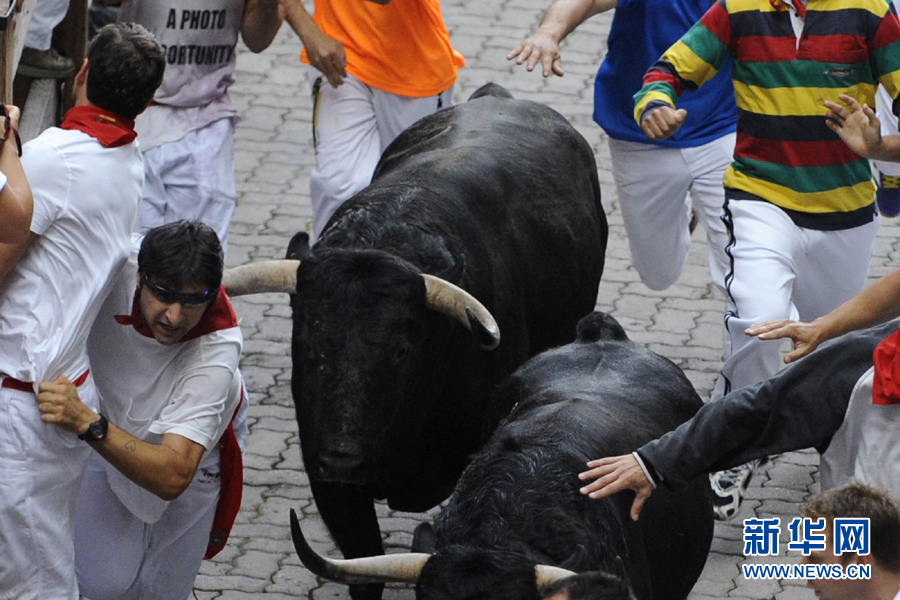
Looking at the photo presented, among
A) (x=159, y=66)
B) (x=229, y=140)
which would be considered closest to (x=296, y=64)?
(x=229, y=140)

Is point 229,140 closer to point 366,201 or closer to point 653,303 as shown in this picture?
point 366,201

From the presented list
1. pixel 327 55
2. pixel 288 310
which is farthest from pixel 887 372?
pixel 288 310

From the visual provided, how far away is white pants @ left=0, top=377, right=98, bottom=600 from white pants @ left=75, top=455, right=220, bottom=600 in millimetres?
367

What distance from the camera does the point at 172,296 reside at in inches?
197

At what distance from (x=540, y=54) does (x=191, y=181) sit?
1805mm

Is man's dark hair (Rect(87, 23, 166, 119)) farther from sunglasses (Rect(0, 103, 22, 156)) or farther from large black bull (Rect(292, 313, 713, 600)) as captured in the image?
large black bull (Rect(292, 313, 713, 600))

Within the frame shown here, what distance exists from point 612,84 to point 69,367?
160 inches

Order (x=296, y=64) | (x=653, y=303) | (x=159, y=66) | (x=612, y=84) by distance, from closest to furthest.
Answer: (x=159, y=66) → (x=612, y=84) → (x=653, y=303) → (x=296, y=64)

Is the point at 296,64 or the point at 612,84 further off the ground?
the point at 612,84

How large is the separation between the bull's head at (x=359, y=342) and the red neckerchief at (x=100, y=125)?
124 cm

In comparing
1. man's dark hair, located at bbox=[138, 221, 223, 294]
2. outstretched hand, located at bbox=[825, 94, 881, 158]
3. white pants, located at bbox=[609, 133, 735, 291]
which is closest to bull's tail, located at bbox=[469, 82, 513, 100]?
white pants, located at bbox=[609, 133, 735, 291]

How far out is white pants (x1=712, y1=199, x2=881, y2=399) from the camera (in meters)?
6.77

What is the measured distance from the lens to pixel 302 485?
7.75 meters

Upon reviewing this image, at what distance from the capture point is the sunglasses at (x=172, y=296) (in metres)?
5.00
